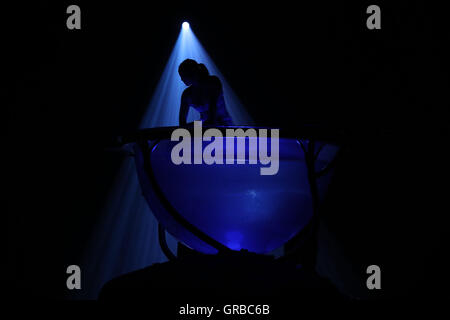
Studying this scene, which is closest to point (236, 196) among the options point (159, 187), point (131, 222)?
point (159, 187)

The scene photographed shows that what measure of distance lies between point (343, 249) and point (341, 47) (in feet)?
1.42

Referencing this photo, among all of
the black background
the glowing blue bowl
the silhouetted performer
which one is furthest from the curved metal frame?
Answer: the black background

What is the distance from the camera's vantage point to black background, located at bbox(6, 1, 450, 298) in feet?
2.61

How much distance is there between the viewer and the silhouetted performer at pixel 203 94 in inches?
22.3

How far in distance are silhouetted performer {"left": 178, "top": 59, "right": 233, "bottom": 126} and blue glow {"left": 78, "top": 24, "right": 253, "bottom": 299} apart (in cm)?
29

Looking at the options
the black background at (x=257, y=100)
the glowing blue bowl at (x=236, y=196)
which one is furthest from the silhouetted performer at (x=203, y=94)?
the black background at (x=257, y=100)

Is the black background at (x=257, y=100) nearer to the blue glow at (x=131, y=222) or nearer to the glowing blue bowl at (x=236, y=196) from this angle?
the blue glow at (x=131, y=222)

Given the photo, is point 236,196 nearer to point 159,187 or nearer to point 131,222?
point 159,187

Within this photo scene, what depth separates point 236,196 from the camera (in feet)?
1.51

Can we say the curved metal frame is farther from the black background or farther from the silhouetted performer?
the black background

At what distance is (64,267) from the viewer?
789 millimetres
